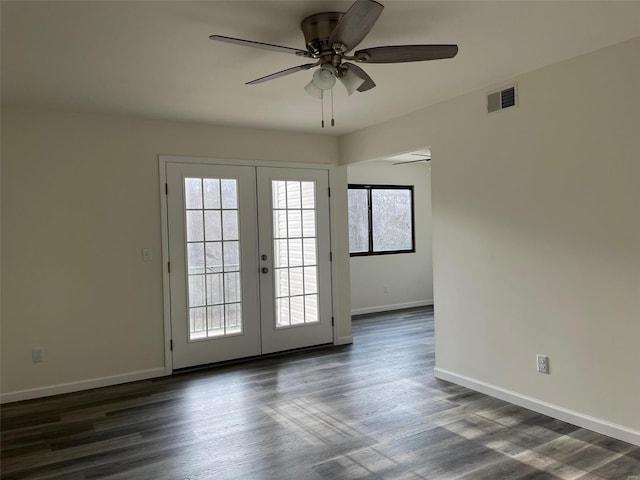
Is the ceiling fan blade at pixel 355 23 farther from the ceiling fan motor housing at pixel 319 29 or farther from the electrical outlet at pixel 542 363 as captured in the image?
the electrical outlet at pixel 542 363

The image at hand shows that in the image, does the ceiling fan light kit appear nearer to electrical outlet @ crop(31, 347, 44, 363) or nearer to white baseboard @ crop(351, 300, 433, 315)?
electrical outlet @ crop(31, 347, 44, 363)

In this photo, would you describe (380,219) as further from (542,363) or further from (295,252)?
(542,363)

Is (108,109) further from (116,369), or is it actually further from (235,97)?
(116,369)

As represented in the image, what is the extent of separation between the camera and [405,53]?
2377mm

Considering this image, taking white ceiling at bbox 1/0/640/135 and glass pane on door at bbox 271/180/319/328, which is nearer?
white ceiling at bbox 1/0/640/135

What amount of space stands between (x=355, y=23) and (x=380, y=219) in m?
5.56

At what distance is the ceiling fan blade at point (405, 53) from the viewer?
234 cm

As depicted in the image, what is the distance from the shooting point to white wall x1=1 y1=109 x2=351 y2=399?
13.0 feet

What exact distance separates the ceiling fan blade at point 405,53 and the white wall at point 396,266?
4.72 m

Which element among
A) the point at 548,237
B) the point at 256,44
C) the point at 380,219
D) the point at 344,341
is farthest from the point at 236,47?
the point at 380,219

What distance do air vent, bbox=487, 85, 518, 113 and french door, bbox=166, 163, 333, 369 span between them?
87.3 inches

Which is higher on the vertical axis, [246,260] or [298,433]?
[246,260]

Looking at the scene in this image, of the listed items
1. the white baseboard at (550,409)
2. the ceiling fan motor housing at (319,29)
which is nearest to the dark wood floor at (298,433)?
the white baseboard at (550,409)

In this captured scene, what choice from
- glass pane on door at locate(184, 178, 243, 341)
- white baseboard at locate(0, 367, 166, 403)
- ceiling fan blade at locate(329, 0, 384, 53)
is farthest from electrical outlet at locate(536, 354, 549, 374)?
white baseboard at locate(0, 367, 166, 403)
